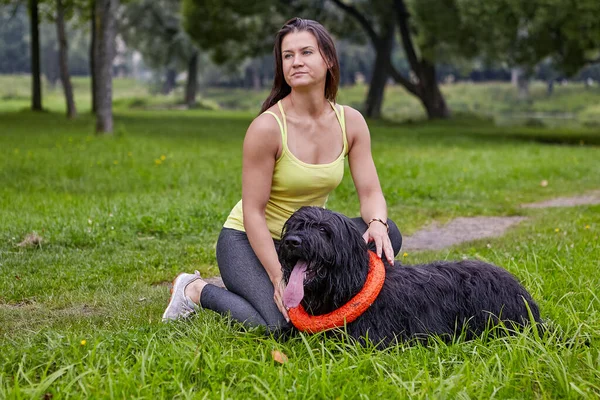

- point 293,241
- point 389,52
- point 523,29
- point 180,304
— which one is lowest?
point 180,304

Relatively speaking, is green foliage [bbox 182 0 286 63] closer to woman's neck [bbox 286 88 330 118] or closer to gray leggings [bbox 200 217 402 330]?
woman's neck [bbox 286 88 330 118]

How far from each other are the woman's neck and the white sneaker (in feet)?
4.10

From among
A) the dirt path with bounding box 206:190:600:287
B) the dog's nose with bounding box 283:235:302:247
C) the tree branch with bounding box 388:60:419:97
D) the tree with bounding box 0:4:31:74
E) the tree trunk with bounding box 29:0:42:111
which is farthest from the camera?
A: the tree with bounding box 0:4:31:74

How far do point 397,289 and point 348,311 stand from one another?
30 centimetres

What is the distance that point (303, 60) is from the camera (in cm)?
413

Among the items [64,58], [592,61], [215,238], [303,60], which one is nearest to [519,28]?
[592,61]

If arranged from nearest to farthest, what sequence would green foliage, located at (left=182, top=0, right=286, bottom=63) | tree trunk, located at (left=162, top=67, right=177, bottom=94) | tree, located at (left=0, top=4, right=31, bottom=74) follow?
green foliage, located at (left=182, top=0, right=286, bottom=63) < tree trunk, located at (left=162, top=67, right=177, bottom=94) < tree, located at (left=0, top=4, right=31, bottom=74)

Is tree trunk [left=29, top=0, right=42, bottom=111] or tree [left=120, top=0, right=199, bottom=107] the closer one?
tree trunk [left=29, top=0, right=42, bottom=111]

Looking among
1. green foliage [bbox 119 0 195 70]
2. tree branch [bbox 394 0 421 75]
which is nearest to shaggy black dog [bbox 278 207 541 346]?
tree branch [bbox 394 0 421 75]

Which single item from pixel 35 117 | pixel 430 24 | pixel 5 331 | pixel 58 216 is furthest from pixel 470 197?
pixel 35 117

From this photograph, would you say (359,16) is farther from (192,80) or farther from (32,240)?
(32,240)

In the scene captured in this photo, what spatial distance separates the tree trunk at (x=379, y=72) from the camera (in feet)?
102

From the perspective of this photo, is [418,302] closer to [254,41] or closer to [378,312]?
[378,312]

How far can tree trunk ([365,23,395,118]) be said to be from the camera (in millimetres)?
31062
